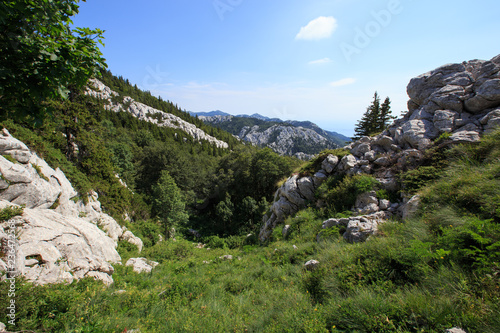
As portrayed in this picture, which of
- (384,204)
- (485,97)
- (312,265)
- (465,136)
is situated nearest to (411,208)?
(384,204)

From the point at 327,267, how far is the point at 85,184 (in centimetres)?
1529

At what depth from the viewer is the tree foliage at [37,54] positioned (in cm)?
270

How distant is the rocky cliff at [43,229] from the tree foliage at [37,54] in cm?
486

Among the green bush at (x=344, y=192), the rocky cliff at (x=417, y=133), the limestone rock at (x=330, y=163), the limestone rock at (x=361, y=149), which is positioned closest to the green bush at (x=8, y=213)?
the rocky cliff at (x=417, y=133)

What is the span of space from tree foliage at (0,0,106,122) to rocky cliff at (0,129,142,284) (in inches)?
191

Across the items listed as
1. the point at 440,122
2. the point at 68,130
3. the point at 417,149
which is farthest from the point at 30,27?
the point at 68,130

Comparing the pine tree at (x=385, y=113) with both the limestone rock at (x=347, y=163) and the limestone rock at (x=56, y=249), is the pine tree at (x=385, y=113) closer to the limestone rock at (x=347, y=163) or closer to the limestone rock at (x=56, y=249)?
the limestone rock at (x=347, y=163)

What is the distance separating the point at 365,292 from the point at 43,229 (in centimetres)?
1051

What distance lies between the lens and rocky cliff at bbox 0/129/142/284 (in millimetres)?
5812

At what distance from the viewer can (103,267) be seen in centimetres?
769

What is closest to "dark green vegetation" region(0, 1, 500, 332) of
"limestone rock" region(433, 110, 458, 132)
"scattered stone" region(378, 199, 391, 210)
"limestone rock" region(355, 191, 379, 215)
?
"limestone rock" region(355, 191, 379, 215)

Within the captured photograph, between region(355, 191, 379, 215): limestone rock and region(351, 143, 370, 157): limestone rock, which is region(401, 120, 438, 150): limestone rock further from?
region(355, 191, 379, 215): limestone rock

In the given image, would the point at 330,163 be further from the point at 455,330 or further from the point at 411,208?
the point at 455,330

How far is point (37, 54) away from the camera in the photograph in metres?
2.90
